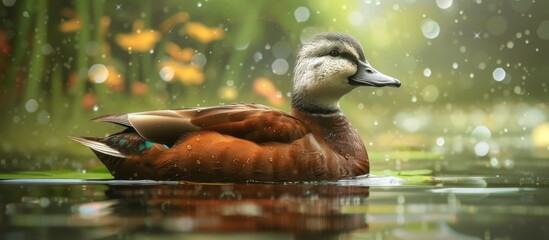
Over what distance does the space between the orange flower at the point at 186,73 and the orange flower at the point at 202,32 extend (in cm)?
39

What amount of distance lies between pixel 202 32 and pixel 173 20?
23.0 inches

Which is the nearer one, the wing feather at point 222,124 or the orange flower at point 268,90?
the wing feather at point 222,124

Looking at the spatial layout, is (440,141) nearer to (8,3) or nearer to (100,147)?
(8,3)

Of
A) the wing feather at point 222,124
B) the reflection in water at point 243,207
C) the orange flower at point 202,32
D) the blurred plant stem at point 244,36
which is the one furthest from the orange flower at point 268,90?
the reflection in water at point 243,207

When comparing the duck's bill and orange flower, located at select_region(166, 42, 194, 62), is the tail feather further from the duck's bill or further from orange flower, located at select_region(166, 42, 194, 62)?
orange flower, located at select_region(166, 42, 194, 62)

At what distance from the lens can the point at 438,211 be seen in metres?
5.23

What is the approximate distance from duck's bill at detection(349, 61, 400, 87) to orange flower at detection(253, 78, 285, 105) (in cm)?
432

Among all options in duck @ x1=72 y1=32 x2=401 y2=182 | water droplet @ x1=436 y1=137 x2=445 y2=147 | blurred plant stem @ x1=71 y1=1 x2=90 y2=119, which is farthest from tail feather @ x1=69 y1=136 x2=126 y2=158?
water droplet @ x1=436 y1=137 x2=445 y2=147

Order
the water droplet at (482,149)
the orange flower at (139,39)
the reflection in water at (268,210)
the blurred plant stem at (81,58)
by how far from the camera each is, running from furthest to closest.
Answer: the orange flower at (139,39), the blurred plant stem at (81,58), the water droplet at (482,149), the reflection in water at (268,210)

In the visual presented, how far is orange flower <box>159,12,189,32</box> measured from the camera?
12008 mm

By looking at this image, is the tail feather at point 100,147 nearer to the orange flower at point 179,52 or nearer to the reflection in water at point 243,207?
the reflection in water at point 243,207

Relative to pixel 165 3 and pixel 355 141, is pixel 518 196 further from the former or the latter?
pixel 165 3

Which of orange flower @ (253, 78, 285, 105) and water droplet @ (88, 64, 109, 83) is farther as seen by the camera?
orange flower @ (253, 78, 285, 105)

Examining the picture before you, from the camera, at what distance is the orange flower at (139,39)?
11575mm
